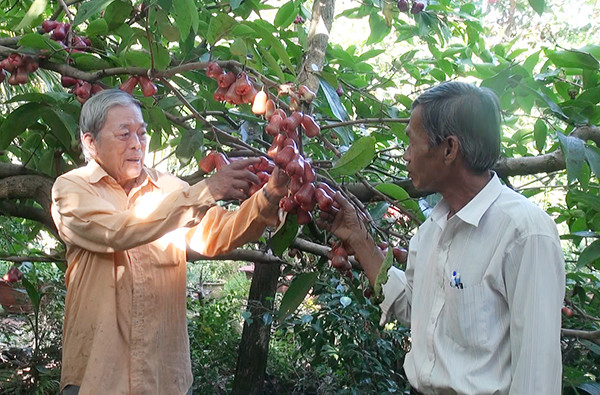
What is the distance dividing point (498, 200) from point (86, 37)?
133 centimetres

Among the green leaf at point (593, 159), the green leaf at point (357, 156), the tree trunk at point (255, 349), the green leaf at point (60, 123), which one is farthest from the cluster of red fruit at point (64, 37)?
the tree trunk at point (255, 349)

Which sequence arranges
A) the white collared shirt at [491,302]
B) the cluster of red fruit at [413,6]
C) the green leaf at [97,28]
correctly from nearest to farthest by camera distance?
the white collared shirt at [491,302]
the green leaf at [97,28]
the cluster of red fruit at [413,6]

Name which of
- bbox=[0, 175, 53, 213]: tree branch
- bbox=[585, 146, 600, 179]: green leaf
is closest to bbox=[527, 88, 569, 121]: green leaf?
bbox=[585, 146, 600, 179]: green leaf

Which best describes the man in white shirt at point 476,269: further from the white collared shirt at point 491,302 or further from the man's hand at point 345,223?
the man's hand at point 345,223

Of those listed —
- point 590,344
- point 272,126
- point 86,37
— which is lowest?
point 590,344

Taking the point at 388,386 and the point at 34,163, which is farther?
the point at 388,386

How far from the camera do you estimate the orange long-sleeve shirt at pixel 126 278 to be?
157cm

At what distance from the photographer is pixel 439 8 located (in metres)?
2.42

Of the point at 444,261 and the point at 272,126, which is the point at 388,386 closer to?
the point at 444,261

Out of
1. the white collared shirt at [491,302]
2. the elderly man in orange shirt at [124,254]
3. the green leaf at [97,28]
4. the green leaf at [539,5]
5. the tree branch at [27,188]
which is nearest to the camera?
the white collared shirt at [491,302]

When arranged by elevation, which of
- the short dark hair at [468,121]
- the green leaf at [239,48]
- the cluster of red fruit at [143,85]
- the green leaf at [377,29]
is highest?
the green leaf at [377,29]

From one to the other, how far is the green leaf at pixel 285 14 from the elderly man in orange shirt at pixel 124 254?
2.76 feet

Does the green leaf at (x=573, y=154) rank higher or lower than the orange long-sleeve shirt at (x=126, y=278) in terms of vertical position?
higher

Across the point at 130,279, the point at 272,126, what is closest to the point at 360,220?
the point at 272,126
